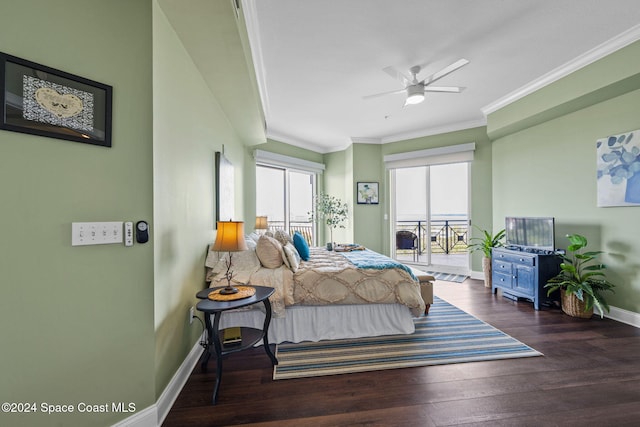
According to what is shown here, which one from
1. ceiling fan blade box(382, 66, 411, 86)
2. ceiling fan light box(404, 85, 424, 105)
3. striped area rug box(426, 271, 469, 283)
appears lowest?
striped area rug box(426, 271, 469, 283)

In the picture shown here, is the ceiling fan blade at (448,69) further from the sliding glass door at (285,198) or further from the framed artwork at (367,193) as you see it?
the sliding glass door at (285,198)

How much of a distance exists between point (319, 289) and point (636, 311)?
11.4 ft

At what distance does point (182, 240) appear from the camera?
208 cm

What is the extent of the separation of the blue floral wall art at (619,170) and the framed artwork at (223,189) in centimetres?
445

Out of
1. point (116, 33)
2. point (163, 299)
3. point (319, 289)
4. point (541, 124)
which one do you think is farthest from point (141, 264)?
point (541, 124)

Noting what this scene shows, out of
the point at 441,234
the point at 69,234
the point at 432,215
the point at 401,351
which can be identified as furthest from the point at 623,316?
the point at 69,234

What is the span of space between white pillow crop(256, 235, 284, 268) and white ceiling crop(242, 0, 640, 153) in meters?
1.83

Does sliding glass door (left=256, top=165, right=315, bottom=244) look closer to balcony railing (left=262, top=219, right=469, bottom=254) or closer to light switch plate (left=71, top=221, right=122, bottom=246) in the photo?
balcony railing (left=262, top=219, right=469, bottom=254)

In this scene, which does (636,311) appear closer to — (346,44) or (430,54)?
(430,54)

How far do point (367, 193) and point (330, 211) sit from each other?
89 centimetres

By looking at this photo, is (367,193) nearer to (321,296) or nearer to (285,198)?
(285,198)

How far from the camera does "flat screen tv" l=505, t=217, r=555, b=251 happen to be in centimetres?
354

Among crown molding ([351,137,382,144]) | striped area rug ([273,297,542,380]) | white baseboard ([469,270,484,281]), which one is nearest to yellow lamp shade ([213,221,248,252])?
striped area rug ([273,297,542,380])

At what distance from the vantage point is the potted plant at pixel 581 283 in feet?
10.1
